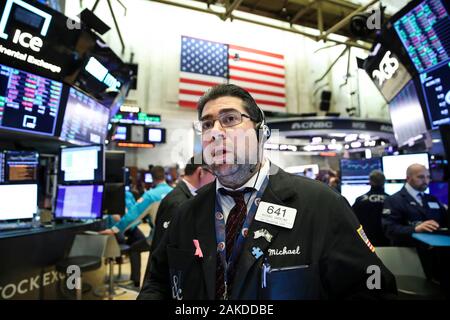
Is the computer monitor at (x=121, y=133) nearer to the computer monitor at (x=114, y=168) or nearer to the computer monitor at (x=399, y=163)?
the computer monitor at (x=114, y=168)

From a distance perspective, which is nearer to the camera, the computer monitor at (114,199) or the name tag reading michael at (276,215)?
the name tag reading michael at (276,215)

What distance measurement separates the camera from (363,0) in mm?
7230

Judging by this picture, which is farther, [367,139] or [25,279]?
[367,139]

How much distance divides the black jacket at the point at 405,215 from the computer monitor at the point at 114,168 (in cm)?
354

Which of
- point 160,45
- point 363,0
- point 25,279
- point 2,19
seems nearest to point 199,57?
point 160,45

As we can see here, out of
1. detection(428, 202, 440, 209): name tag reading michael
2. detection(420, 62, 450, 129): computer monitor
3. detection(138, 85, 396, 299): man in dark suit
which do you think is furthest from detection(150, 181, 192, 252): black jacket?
detection(420, 62, 450, 129): computer monitor

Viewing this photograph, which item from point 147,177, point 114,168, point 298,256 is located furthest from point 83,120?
point 147,177

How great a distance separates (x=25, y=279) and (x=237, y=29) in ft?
33.7

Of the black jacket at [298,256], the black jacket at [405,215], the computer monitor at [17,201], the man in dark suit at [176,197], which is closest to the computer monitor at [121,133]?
the computer monitor at [17,201]

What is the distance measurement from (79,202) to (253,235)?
2992 mm

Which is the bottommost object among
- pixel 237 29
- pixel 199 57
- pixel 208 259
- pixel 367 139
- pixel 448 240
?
pixel 448 240

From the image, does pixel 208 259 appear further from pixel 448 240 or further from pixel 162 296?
pixel 448 240

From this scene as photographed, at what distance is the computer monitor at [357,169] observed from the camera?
15.1ft

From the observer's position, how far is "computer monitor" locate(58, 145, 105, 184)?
11.2ft
